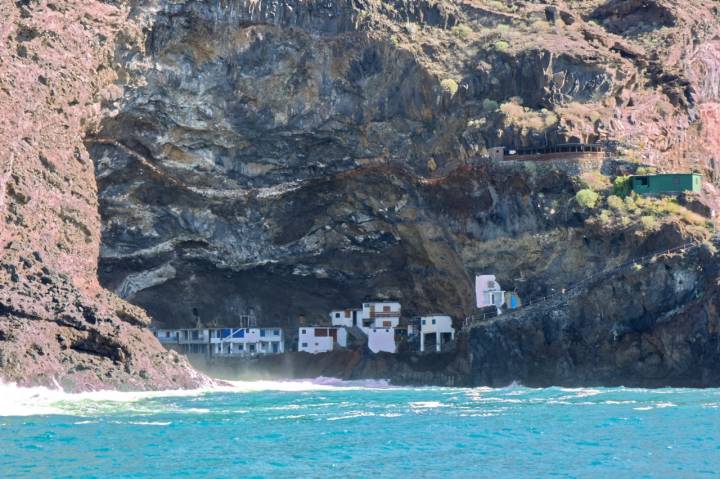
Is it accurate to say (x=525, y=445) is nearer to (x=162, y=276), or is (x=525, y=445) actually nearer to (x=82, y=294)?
(x=82, y=294)

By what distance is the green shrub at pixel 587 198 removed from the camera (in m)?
86.9

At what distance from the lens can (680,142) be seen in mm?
93125

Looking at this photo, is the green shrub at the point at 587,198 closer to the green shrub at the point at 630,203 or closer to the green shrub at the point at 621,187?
the green shrub at the point at 621,187

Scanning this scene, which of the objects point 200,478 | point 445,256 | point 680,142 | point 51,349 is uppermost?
point 680,142

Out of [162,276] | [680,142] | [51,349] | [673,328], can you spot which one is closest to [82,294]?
[51,349]

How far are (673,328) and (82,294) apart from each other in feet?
112

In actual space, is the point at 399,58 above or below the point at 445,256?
above

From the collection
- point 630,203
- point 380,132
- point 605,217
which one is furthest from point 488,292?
point 380,132

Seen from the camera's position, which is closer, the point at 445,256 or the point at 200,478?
the point at 200,478

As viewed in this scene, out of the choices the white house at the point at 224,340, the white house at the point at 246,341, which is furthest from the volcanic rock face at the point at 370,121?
the white house at the point at 224,340

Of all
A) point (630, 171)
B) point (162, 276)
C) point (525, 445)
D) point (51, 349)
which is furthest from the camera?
point (162, 276)

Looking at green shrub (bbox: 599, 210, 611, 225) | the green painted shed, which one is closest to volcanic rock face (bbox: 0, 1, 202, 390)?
green shrub (bbox: 599, 210, 611, 225)

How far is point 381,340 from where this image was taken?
9869 cm

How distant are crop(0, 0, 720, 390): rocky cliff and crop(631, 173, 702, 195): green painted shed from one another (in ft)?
5.69
